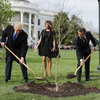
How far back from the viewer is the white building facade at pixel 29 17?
208 feet

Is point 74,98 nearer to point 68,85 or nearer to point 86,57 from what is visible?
point 68,85

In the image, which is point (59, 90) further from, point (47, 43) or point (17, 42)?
→ point (47, 43)

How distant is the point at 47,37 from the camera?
27.8 ft

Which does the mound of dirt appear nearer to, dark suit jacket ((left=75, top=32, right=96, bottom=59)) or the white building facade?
dark suit jacket ((left=75, top=32, right=96, bottom=59))

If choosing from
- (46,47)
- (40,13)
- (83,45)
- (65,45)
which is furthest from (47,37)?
(40,13)

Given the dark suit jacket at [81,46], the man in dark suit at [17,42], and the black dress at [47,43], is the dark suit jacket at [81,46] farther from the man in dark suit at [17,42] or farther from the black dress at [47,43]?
the black dress at [47,43]

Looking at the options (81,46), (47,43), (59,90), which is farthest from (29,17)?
(59,90)

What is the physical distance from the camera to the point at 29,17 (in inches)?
2613

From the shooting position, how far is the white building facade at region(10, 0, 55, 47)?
63344 mm

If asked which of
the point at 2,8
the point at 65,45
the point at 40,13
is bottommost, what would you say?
the point at 65,45

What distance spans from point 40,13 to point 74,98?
70.4 metres

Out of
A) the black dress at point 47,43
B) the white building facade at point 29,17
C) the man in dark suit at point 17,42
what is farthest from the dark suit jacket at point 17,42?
the white building facade at point 29,17

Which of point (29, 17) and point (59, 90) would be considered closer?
A: point (59, 90)

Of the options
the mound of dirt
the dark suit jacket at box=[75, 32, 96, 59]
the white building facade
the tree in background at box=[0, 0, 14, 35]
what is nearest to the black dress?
the dark suit jacket at box=[75, 32, 96, 59]
